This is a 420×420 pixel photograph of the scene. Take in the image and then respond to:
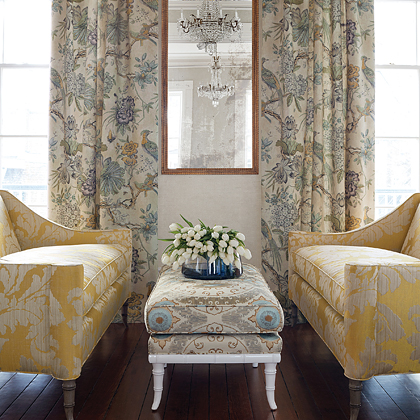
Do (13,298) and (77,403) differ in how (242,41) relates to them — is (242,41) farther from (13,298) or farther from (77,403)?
(77,403)

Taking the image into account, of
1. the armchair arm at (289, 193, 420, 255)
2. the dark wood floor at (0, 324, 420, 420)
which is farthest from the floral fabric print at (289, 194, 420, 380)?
the armchair arm at (289, 193, 420, 255)

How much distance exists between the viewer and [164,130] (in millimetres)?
2809

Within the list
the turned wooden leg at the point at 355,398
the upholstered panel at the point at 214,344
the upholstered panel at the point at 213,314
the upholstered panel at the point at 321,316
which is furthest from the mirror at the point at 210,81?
the turned wooden leg at the point at 355,398

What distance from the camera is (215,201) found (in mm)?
2852

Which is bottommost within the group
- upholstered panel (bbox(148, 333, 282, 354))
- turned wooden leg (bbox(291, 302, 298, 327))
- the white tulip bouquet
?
turned wooden leg (bbox(291, 302, 298, 327))

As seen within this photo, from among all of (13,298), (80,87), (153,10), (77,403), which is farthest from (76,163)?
(77,403)

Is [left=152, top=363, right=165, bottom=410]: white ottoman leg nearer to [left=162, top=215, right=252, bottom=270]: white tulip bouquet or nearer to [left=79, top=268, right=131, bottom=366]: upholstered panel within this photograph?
[left=79, top=268, right=131, bottom=366]: upholstered panel

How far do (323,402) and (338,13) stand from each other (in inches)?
96.5

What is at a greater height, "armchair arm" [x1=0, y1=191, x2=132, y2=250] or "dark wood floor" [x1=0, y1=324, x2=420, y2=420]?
"armchair arm" [x1=0, y1=191, x2=132, y2=250]

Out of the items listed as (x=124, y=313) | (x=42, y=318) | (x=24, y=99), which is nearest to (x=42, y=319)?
(x=42, y=318)

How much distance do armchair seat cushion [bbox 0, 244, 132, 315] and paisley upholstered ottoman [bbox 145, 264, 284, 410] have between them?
29 cm

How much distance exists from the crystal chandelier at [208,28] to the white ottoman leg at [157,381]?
7.09ft

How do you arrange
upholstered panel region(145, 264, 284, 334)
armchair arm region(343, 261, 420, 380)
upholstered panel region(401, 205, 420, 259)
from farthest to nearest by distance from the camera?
upholstered panel region(401, 205, 420, 259) < upholstered panel region(145, 264, 284, 334) < armchair arm region(343, 261, 420, 380)

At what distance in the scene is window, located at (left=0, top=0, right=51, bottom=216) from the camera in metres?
2.95
